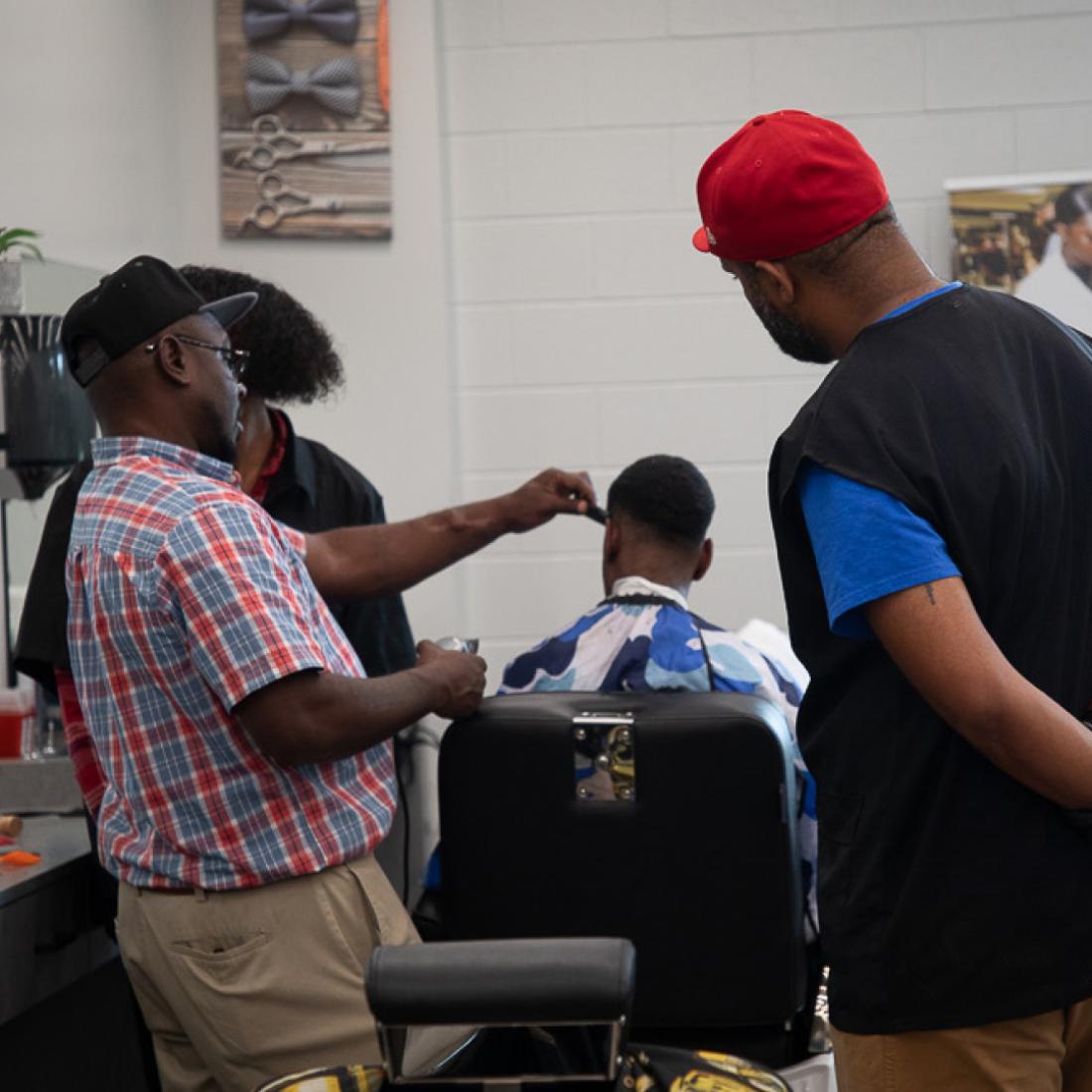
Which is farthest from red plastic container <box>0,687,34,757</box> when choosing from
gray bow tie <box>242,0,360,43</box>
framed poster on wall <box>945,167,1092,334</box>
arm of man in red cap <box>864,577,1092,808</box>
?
framed poster on wall <box>945,167,1092,334</box>

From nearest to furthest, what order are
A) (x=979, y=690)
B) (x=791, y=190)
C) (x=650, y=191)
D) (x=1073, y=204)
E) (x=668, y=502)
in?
(x=979, y=690), (x=791, y=190), (x=668, y=502), (x=1073, y=204), (x=650, y=191)

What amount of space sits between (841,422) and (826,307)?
15cm

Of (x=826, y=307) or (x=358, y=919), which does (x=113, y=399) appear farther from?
(x=826, y=307)

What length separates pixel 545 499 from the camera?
8.36 ft

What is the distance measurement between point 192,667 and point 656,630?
104 cm

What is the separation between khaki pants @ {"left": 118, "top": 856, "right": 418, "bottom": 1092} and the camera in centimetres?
177

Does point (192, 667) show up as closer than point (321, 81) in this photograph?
Yes

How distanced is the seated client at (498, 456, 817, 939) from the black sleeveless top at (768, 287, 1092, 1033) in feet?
3.83

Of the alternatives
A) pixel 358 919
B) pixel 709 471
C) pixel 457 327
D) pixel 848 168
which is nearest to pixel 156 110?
pixel 457 327

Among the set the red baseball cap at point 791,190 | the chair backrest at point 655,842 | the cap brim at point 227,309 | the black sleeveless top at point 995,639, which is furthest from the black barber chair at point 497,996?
the cap brim at point 227,309

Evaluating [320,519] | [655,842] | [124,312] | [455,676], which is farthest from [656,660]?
[124,312]

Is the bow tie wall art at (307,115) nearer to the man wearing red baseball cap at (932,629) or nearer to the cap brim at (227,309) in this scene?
the cap brim at (227,309)

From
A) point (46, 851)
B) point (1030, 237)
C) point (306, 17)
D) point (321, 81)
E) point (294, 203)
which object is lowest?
point (46, 851)

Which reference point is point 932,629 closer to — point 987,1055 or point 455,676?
point 987,1055
